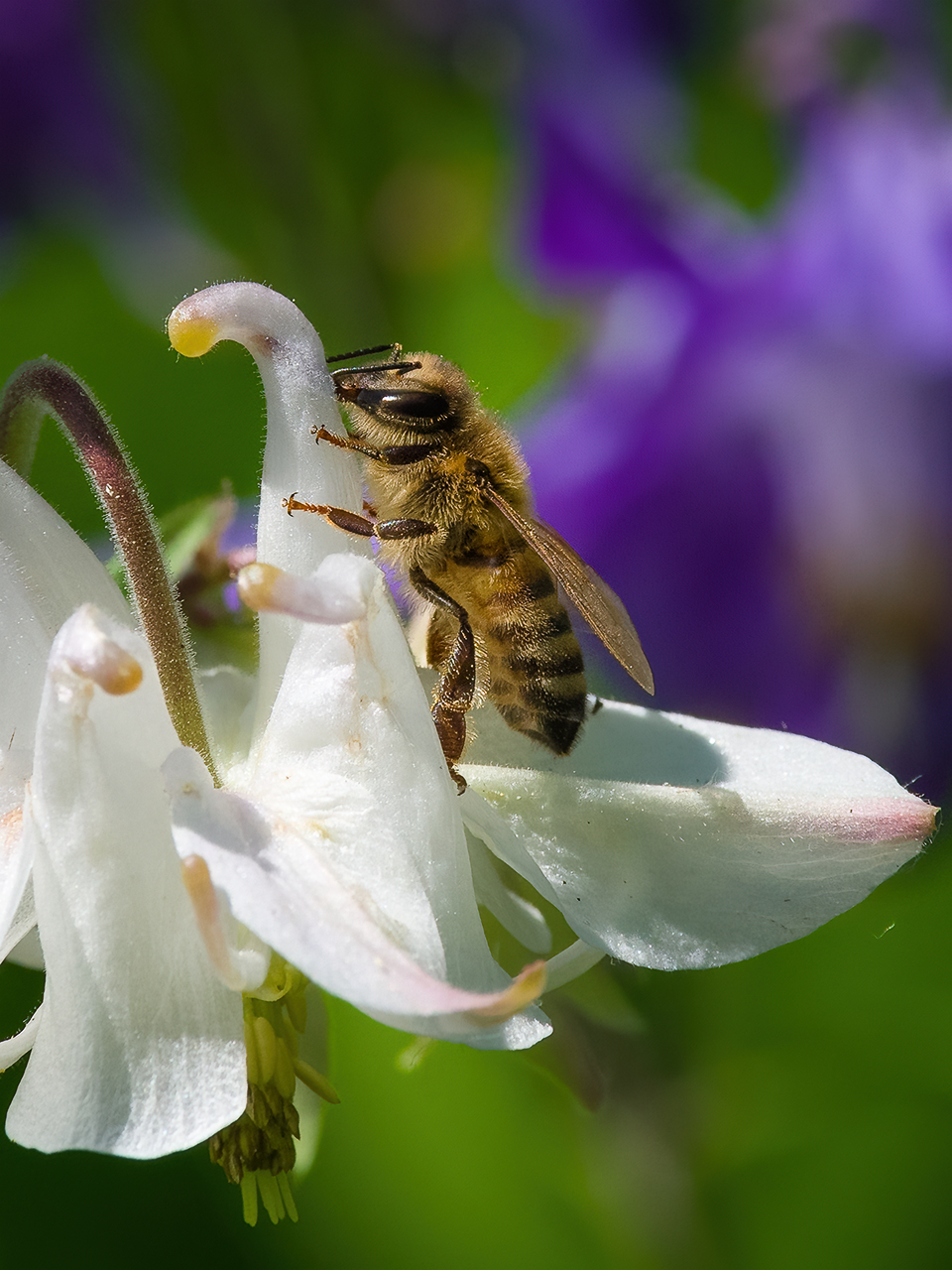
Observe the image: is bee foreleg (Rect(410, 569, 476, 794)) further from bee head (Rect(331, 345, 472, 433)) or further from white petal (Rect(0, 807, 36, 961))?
white petal (Rect(0, 807, 36, 961))

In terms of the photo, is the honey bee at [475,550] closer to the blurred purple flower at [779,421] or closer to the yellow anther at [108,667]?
the yellow anther at [108,667]

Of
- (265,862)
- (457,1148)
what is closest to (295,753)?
(265,862)

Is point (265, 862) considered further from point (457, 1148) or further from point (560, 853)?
point (457, 1148)

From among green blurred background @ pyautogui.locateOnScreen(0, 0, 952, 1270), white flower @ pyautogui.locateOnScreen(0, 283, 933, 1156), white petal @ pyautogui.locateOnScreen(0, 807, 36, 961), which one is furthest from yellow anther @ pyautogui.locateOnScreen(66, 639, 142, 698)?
green blurred background @ pyautogui.locateOnScreen(0, 0, 952, 1270)

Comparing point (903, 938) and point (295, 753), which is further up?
point (295, 753)

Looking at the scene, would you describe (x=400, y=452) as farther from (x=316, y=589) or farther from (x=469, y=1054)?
(x=469, y=1054)

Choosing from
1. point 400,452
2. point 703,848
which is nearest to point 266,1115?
point 703,848
